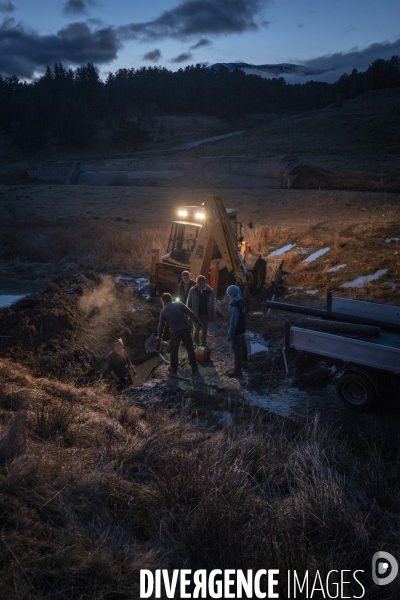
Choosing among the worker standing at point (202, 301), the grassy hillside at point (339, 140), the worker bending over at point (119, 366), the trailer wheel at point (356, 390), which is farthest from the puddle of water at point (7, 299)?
the grassy hillside at point (339, 140)

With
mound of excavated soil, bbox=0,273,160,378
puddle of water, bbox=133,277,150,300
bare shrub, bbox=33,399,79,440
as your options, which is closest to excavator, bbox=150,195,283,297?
puddle of water, bbox=133,277,150,300

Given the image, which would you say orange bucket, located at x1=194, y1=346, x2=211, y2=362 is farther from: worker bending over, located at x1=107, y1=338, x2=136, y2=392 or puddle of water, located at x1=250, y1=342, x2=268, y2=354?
worker bending over, located at x1=107, y1=338, x2=136, y2=392

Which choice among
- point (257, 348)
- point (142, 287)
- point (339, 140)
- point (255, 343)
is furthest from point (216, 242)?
point (339, 140)

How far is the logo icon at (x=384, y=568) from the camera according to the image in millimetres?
3465

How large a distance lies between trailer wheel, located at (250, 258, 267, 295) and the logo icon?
33.8 ft

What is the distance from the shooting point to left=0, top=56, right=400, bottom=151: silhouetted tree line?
246ft

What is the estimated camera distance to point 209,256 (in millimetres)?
12391

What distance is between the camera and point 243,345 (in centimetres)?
927

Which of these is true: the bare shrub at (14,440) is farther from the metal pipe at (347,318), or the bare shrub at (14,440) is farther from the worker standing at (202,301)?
the metal pipe at (347,318)

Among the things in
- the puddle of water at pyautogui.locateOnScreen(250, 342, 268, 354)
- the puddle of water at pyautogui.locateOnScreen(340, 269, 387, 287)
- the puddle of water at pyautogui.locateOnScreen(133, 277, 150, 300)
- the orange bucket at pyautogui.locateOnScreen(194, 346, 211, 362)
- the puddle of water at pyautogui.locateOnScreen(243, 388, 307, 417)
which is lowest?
the puddle of water at pyautogui.locateOnScreen(243, 388, 307, 417)

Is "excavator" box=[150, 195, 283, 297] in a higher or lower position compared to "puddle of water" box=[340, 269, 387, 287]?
higher

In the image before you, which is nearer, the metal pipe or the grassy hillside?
the metal pipe

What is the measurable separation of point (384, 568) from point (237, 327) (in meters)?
5.61

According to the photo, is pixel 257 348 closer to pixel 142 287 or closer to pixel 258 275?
pixel 258 275
